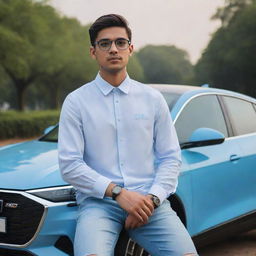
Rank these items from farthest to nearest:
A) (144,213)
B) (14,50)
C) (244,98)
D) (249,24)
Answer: (249,24), (14,50), (244,98), (144,213)

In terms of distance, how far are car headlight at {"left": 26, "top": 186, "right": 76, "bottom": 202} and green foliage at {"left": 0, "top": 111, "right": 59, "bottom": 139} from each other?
63.8ft

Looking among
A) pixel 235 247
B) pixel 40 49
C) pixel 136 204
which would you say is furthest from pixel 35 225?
pixel 40 49

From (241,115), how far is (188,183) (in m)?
1.33

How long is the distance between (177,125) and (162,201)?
1.57 meters

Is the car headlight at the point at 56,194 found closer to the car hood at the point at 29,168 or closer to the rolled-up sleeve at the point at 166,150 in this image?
the car hood at the point at 29,168

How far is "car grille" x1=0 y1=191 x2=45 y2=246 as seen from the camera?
3.17m

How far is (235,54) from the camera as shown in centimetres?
5019

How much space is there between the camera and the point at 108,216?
2.64 m

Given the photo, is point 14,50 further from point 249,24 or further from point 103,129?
point 249,24

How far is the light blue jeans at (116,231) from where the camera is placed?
250cm

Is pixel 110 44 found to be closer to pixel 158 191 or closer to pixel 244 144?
pixel 158 191

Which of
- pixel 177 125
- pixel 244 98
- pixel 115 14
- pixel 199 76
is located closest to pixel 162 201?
pixel 115 14

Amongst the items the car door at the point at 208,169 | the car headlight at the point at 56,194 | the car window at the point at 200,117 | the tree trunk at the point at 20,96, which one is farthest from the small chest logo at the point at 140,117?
the tree trunk at the point at 20,96

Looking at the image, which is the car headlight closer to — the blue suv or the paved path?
the blue suv
